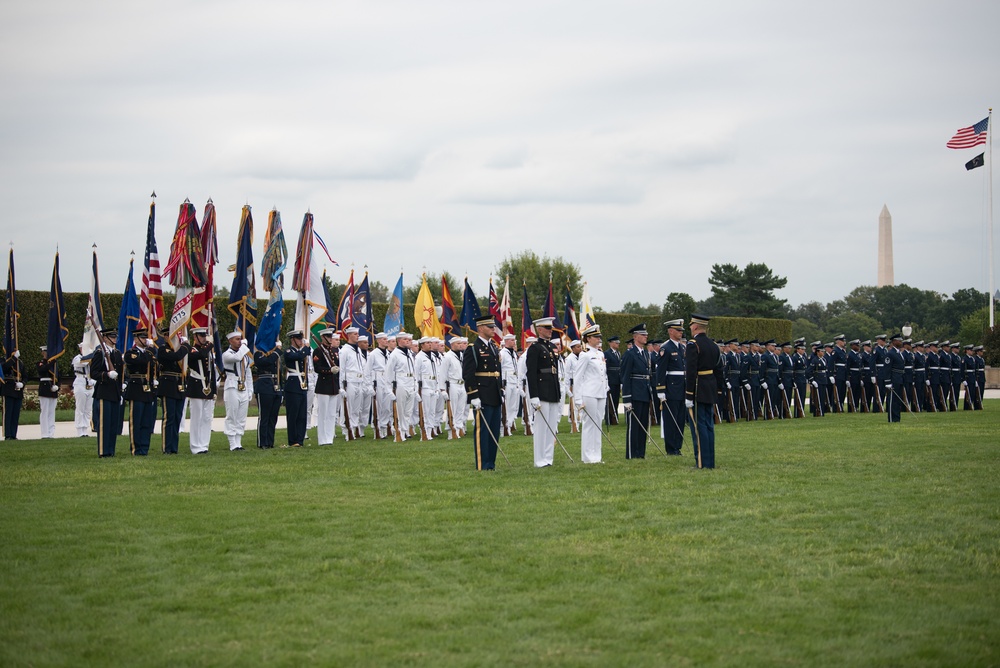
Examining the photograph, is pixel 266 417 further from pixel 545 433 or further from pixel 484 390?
pixel 545 433

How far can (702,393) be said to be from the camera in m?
13.0

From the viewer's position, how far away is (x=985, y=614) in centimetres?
592

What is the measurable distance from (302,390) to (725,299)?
53.7 meters

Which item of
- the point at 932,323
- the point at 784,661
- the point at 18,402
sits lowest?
the point at 784,661

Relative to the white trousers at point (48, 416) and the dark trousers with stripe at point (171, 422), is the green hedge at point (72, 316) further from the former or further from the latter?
the dark trousers with stripe at point (171, 422)

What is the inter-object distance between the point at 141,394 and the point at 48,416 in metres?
6.14

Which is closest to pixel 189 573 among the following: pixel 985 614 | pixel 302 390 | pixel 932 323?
pixel 985 614

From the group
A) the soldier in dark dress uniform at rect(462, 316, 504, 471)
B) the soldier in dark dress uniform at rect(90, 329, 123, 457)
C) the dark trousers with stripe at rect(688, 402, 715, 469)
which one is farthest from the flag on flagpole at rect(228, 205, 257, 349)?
the dark trousers with stripe at rect(688, 402, 715, 469)

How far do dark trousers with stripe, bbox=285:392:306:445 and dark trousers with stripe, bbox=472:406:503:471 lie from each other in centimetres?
569

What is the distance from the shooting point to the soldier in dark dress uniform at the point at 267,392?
17844 mm

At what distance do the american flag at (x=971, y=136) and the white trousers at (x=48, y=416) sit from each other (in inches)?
1418

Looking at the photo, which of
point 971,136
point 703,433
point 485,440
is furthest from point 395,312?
point 971,136

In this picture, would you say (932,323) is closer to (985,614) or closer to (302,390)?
(302,390)

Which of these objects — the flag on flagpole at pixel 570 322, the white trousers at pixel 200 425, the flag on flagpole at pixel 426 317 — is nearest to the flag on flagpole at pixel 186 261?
the white trousers at pixel 200 425
